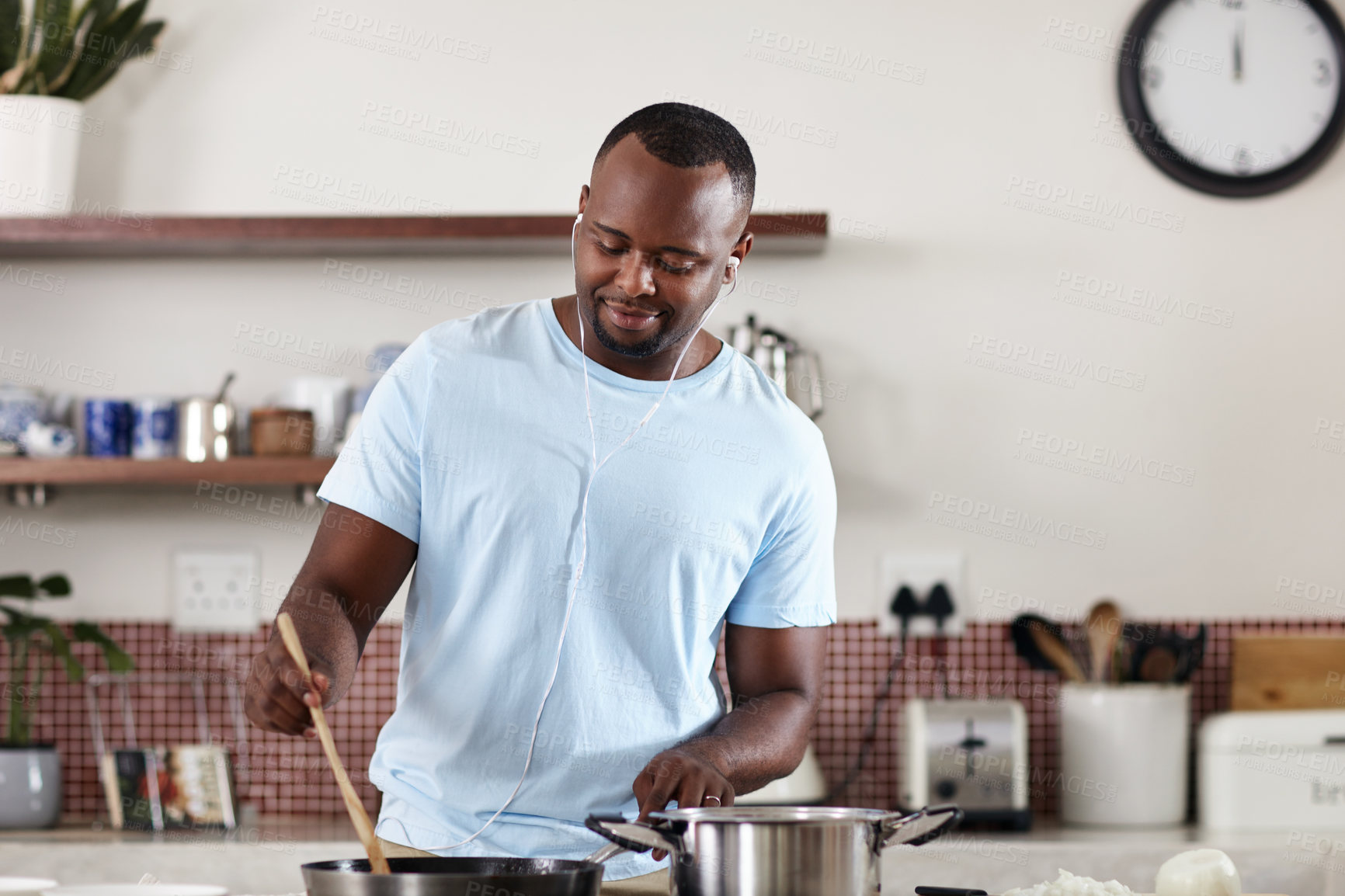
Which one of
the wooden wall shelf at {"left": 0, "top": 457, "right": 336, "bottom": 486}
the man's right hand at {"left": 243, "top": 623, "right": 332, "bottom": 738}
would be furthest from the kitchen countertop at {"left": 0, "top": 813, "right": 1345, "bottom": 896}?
the man's right hand at {"left": 243, "top": 623, "right": 332, "bottom": 738}

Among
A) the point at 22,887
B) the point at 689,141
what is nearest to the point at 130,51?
the point at 689,141

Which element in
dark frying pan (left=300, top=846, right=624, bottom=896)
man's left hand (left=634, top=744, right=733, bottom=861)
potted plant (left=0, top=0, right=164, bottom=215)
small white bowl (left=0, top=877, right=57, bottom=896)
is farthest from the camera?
potted plant (left=0, top=0, right=164, bottom=215)

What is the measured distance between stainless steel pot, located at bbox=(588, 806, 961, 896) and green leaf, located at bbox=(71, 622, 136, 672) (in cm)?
168

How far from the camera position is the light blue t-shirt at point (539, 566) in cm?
125

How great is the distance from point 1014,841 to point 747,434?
1.05 meters

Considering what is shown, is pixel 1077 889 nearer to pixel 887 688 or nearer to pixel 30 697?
pixel 887 688

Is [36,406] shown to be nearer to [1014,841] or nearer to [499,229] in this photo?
[499,229]

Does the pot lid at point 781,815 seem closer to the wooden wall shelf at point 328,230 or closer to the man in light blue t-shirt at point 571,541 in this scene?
the man in light blue t-shirt at point 571,541

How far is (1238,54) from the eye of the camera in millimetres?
2480

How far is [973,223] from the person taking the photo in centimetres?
248

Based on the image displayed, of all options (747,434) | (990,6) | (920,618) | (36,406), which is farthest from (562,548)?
(990,6)

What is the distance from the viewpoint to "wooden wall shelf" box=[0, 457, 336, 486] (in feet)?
7.38

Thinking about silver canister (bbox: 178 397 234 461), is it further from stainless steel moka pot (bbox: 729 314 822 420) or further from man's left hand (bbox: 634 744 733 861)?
man's left hand (bbox: 634 744 733 861)

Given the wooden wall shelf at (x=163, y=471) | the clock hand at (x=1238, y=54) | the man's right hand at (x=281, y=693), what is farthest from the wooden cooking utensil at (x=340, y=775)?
the clock hand at (x=1238, y=54)
